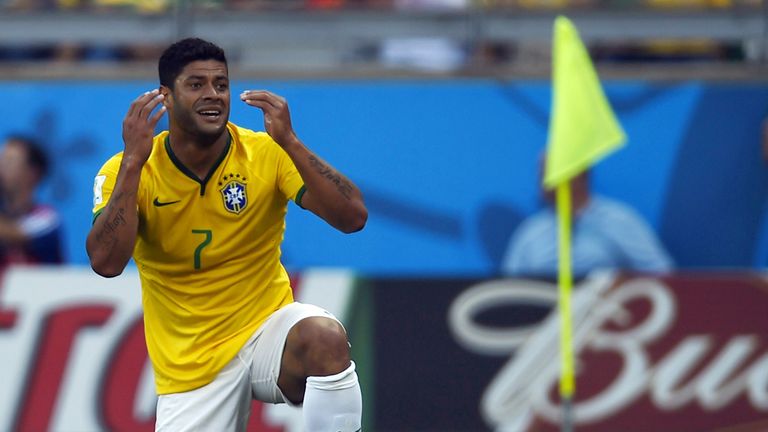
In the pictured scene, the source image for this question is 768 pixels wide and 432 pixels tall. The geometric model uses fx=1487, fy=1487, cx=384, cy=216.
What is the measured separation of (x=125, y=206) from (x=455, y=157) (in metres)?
6.23

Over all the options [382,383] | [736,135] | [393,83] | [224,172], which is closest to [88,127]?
[393,83]

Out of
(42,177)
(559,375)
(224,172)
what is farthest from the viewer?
(42,177)

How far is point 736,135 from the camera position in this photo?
11.6 metres

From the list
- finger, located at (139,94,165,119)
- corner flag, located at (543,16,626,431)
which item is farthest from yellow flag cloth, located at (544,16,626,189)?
finger, located at (139,94,165,119)

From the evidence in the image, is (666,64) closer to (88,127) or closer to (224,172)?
(88,127)

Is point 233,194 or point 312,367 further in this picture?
point 233,194

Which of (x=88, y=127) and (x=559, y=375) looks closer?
(x=559, y=375)

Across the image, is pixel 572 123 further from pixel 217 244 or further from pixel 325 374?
pixel 325 374

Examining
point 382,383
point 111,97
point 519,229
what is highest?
point 111,97

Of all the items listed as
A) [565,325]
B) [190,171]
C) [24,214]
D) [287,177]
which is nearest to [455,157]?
[565,325]

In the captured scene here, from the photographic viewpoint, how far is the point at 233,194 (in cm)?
600

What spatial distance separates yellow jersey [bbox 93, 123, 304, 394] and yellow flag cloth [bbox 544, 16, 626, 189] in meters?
4.24

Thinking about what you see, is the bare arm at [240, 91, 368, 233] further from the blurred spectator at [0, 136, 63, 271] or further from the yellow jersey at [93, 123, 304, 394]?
the blurred spectator at [0, 136, 63, 271]

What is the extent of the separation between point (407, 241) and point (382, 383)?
1.72 meters
